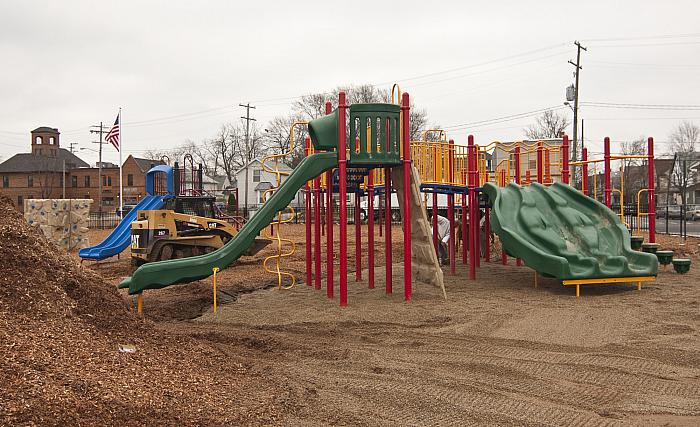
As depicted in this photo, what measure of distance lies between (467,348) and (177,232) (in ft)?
34.2

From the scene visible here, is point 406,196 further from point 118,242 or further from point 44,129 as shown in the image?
point 44,129

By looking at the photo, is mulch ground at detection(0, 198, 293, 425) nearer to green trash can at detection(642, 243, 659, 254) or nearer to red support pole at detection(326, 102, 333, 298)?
red support pole at detection(326, 102, 333, 298)

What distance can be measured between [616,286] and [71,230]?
65.3ft

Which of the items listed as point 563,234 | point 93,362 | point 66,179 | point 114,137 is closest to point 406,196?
point 563,234

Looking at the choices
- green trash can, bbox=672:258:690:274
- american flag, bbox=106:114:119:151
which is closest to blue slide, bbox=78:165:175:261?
green trash can, bbox=672:258:690:274

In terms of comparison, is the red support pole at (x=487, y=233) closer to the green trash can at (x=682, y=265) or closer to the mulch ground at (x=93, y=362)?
the green trash can at (x=682, y=265)

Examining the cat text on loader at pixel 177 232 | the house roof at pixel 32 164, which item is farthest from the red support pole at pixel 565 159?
the house roof at pixel 32 164

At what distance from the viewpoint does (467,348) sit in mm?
7016

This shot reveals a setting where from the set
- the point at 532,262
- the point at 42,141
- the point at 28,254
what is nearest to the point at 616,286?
the point at 532,262

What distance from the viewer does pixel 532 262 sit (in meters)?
10.9

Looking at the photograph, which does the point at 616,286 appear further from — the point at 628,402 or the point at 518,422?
the point at 518,422

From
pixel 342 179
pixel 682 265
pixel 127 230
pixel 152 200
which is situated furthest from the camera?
pixel 127 230

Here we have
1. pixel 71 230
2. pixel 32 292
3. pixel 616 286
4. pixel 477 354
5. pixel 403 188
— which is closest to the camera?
pixel 32 292

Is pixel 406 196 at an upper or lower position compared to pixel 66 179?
lower
